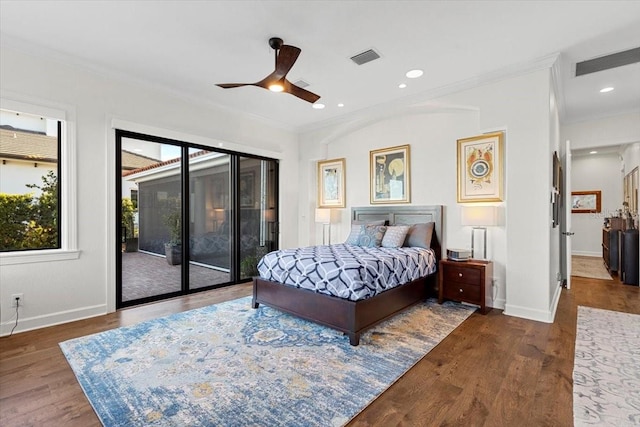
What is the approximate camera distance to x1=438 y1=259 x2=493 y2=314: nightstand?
368 centimetres

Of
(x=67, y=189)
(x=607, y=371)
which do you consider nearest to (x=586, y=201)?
(x=607, y=371)

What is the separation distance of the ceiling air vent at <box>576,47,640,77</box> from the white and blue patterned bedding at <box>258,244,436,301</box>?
292 centimetres

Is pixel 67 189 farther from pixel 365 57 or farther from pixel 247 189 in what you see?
pixel 365 57

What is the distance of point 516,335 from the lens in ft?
10.1

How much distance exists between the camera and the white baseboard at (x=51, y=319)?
3127 mm

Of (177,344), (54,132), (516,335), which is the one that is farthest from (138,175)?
(516,335)

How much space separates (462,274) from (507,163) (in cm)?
148

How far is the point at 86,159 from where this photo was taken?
11.8 ft

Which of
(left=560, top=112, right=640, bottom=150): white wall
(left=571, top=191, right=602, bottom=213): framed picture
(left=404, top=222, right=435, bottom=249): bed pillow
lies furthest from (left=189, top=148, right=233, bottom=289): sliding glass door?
(left=571, top=191, right=602, bottom=213): framed picture

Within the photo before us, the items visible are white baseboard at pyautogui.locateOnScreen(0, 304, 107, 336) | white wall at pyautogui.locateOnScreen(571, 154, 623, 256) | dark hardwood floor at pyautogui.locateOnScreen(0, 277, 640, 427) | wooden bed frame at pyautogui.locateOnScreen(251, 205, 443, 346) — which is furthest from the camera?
white wall at pyautogui.locateOnScreen(571, 154, 623, 256)

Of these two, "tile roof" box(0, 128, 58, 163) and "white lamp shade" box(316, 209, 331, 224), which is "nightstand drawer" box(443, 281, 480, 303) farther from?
"tile roof" box(0, 128, 58, 163)

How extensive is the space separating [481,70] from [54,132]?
507 centimetres

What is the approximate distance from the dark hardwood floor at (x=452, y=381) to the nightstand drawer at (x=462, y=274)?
1.59 feet

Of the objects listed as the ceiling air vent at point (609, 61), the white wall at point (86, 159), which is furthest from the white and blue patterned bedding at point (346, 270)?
the ceiling air vent at point (609, 61)
